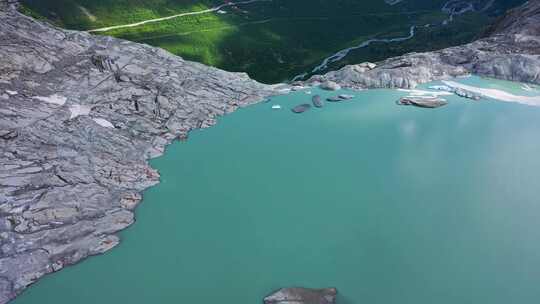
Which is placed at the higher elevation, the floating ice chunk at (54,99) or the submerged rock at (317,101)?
the floating ice chunk at (54,99)

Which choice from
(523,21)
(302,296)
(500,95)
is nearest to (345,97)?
(500,95)

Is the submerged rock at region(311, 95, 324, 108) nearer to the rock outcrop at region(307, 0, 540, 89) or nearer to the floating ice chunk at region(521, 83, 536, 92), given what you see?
the rock outcrop at region(307, 0, 540, 89)

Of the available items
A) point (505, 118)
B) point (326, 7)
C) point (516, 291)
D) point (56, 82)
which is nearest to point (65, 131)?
point (56, 82)

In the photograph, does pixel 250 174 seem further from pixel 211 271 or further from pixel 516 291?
pixel 516 291

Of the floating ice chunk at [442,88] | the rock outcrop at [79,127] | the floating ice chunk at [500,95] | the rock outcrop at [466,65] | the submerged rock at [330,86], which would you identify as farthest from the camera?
the submerged rock at [330,86]

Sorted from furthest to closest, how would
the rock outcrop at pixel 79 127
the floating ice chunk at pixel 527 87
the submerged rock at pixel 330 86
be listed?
1. the submerged rock at pixel 330 86
2. the floating ice chunk at pixel 527 87
3. the rock outcrop at pixel 79 127

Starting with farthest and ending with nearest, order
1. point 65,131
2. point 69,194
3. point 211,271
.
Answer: point 65,131 → point 69,194 → point 211,271

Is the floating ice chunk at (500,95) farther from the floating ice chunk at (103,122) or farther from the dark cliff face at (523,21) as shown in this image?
the floating ice chunk at (103,122)

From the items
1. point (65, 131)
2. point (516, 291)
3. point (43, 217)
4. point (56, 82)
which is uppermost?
point (56, 82)

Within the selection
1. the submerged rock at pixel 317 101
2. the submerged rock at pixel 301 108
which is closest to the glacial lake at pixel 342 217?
the submerged rock at pixel 301 108
